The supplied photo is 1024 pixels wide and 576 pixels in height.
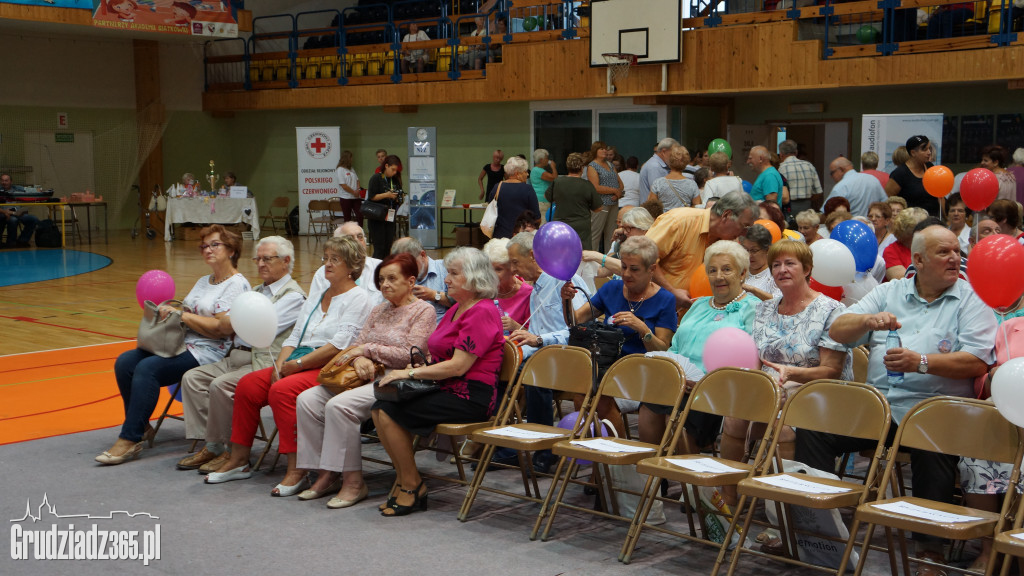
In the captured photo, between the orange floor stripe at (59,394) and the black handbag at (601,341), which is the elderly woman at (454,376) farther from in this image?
the orange floor stripe at (59,394)

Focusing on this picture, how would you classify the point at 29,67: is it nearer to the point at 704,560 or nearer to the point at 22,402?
the point at 22,402

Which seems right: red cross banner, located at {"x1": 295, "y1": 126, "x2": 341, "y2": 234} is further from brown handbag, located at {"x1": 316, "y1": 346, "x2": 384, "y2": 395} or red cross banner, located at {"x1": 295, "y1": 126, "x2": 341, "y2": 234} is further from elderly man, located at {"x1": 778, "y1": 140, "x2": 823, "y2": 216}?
brown handbag, located at {"x1": 316, "y1": 346, "x2": 384, "y2": 395}

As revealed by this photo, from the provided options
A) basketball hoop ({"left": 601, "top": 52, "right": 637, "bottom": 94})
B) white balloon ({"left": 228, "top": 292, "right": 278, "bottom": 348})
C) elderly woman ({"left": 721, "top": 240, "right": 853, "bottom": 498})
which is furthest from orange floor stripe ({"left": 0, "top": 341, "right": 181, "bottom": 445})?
basketball hoop ({"left": 601, "top": 52, "right": 637, "bottom": 94})

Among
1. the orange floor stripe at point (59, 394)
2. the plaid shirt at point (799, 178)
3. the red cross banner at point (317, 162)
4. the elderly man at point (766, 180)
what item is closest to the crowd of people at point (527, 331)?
the orange floor stripe at point (59, 394)

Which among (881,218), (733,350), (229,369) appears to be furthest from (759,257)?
(229,369)

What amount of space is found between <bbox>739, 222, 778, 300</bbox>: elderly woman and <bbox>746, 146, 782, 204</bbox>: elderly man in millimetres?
3542

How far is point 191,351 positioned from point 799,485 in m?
3.27

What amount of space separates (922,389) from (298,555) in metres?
2.37

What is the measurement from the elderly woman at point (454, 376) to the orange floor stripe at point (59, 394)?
247 centimetres

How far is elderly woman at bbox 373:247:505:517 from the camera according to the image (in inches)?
167

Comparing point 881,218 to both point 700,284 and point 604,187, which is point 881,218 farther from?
point 604,187

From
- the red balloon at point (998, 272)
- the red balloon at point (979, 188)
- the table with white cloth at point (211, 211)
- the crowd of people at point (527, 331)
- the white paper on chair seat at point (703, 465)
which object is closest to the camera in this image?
the red balloon at point (998, 272)

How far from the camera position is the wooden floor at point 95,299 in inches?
337

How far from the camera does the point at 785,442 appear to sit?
12.3ft
